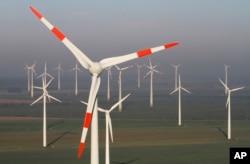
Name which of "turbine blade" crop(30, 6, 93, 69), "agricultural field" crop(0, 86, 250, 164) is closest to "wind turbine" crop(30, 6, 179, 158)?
"turbine blade" crop(30, 6, 93, 69)

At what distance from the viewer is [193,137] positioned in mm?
79812

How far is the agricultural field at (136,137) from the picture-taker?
197 feet

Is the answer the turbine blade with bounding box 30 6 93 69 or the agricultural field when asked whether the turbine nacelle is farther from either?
the agricultural field

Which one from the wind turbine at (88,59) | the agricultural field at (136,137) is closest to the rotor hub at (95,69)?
the wind turbine at (88,59)

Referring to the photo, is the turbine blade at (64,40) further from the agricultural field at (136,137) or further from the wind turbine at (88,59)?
the agricultural field at (136,137)

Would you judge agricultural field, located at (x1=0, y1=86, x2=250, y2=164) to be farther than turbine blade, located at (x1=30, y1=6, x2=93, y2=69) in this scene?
Yes

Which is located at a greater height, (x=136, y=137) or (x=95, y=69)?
(x=95, y=69)

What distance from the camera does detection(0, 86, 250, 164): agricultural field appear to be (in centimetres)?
6009

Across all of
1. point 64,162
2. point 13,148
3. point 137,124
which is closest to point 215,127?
point 137,124

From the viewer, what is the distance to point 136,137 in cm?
7919

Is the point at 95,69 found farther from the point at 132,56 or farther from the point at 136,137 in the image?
the point at 136,137

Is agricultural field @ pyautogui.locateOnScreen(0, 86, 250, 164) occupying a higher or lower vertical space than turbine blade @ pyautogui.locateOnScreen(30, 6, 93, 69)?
lower

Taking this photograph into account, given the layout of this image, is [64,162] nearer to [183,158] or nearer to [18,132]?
[183,158]

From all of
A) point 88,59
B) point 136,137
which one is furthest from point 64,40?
point 136,137
